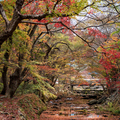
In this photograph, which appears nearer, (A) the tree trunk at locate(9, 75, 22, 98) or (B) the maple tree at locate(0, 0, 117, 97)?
(B) the maple tree at locate(0, 0, 117, 97)

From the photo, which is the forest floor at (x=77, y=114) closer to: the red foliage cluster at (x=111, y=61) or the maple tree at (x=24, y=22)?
the red foliage cluster at (x=111, y=61)

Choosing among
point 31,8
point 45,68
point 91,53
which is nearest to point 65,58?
point 91,53

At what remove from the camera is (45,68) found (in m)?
11.2

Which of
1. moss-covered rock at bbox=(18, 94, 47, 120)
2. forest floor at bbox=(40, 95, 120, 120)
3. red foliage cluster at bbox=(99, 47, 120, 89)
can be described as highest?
red foliage cluster at bbox=(99, 47, 120, 89)

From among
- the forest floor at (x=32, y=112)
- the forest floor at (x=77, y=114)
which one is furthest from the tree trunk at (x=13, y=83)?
the forest floor at (x=77, y=114)

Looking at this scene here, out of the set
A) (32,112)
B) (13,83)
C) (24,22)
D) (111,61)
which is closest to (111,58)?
(111,61)

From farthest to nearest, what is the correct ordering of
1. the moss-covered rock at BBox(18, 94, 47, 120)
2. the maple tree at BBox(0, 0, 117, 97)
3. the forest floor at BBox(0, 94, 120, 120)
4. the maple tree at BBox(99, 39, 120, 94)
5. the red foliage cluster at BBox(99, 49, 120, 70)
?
the moss-covered rock at BBox(18, 94, 47, 120) < the maple tree at BBox(99, 39, 120, 94) < the red foliage cluster at BBox(99, 49, 120, 70) < the forest floor at BBox(0, 94, 120, 120) < the maple tree at BBox(0, 0, 117, 97)

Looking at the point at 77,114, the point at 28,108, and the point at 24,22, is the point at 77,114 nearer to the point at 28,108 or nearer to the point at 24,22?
the point at 28,108

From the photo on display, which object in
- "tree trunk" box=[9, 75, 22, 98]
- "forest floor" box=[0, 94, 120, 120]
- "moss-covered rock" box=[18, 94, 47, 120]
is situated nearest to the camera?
"forest floor" box=[0, 94, 120, 120]

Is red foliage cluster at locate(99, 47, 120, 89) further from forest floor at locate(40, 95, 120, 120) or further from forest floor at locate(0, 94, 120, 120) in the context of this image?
forest floor at locate(0, 94, 120, 120)

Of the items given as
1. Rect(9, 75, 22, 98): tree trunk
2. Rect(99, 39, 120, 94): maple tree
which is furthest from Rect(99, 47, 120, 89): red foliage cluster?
Rect(9, 75, 22, 98): tree trunk

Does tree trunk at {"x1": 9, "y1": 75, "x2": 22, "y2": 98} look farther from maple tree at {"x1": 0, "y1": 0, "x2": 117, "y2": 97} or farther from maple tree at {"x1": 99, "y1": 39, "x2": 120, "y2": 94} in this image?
maple tree at {"x1": 99, "y1": 39, "x2": 120, "y2": 94}

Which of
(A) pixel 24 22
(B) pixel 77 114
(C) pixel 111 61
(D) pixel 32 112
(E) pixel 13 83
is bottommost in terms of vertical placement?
(B) pixel 77 114

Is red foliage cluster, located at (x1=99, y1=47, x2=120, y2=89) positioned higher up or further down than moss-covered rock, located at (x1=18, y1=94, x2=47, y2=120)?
higher up
